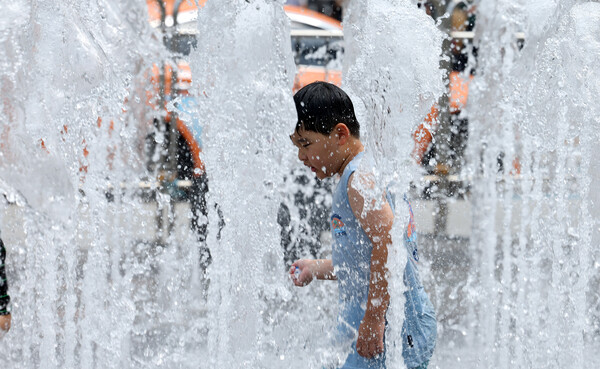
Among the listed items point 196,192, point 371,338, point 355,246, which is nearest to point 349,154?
point 355,246

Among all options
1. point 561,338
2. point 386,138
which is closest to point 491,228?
point 561,338

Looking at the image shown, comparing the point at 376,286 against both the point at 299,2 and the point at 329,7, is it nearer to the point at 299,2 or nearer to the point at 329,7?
the point at 299,2

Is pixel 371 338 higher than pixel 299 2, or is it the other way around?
pixel 299 2

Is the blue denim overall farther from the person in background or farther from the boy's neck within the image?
the person in background

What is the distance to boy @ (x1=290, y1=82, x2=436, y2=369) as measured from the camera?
6.16 ft

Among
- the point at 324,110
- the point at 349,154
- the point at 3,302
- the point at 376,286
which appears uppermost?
the point at 324,110

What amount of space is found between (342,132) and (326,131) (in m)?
0.04

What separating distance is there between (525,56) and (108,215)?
3085mm

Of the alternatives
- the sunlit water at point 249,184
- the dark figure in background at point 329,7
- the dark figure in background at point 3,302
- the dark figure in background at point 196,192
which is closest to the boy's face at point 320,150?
the sunlit water at point 249,184

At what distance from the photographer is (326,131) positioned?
2.00m

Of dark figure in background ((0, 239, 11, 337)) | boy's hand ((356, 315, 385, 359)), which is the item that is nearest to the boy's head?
boy's hand ((356, 315, 385, 359))

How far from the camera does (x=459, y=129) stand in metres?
6.96

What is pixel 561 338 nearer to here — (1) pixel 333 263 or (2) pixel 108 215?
(1) pixel 333 263

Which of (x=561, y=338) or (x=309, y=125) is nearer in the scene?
(x=309, y=125)
